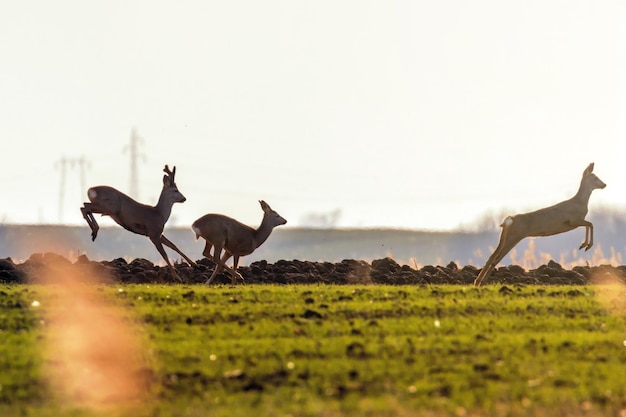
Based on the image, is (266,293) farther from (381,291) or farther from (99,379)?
(99,379)

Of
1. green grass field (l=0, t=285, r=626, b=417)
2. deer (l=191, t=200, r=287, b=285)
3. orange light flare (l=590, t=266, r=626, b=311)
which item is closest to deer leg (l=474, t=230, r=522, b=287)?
orange light flare (l=590, t=266, r=626, b=311)

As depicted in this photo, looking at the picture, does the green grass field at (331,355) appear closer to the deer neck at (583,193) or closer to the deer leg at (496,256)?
the deer leg at (496,256)

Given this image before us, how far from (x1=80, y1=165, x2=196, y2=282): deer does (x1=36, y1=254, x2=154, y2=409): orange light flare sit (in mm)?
6028

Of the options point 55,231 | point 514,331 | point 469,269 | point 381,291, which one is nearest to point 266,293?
point 381,291

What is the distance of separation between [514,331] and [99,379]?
6.04 metres

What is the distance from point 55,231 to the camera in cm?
11875

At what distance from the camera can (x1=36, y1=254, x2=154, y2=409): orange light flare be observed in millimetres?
12945

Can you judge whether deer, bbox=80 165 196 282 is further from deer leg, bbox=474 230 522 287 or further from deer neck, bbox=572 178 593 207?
deer neck, bbox=572 178 593 207

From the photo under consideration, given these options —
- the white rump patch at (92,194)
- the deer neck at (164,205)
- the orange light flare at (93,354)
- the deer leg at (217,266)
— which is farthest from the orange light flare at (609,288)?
the white rump patch at (92,194)

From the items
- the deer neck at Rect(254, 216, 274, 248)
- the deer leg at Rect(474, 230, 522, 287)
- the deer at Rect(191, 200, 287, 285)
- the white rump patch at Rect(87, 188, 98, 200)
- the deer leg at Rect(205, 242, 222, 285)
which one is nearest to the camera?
the deer leg at Rect(205, 242, 222, 285)

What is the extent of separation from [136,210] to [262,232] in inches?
111

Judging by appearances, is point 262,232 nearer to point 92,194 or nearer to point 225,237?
point 225,237

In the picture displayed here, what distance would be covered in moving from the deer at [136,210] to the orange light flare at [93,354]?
6.03m

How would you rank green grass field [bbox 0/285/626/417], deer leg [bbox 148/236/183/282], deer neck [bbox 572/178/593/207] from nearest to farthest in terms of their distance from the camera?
green grass field [bbox 0/285/626/417] < deer leg [bbox 148/236/183/282] < deer neck [bbox 572/178/593/207]
